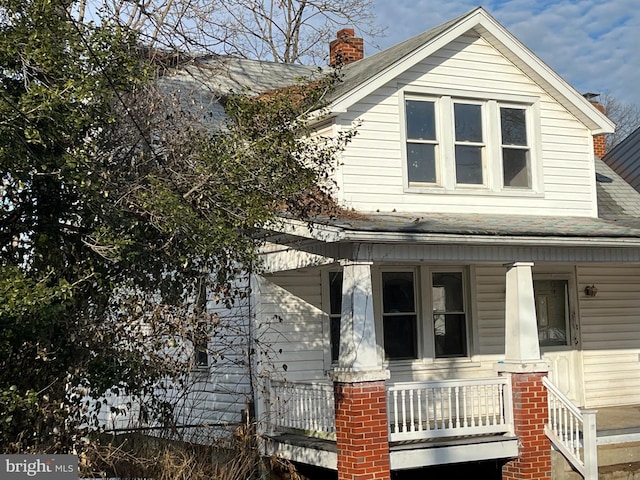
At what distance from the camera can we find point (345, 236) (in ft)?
35.1

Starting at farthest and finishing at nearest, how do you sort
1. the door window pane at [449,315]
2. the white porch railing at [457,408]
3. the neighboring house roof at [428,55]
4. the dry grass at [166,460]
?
the door window pane at [449,315], the neighboring house roof at [428,55], the white porch railing at [457,408], the dry grass at [166,460]

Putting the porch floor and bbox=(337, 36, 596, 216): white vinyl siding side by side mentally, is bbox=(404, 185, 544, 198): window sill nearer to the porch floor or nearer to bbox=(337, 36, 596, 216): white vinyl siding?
bbox=(337, 36, 596, 216): white vinyl siding

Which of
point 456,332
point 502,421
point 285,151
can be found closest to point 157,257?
point 285,151

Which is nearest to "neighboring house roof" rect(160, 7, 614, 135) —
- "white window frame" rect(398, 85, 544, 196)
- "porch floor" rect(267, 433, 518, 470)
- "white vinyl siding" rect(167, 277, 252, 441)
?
"white window frame" rect(398, 85, 544, 196)

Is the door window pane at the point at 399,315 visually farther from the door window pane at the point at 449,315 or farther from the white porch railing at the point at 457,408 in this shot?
the white porch railing at the point at 457,408

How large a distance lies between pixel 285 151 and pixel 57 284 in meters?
2.75

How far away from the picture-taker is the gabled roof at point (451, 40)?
43.1 feet

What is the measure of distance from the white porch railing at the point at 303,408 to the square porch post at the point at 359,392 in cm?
56

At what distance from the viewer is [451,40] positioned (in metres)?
14.0

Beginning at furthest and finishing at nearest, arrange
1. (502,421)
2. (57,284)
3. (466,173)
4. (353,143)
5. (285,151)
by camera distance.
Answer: (466,173) → (353,143) → (502,421) → (285,151) → (57,284)

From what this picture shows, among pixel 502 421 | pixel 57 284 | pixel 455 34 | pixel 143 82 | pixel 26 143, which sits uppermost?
pixel 455 34

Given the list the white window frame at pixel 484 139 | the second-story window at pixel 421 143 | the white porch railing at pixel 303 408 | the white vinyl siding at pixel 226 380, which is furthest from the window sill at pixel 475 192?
the white porch railing at pixel 303 408

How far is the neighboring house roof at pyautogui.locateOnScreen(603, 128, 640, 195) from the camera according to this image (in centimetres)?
1875

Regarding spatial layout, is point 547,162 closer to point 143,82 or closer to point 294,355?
point 294,355
